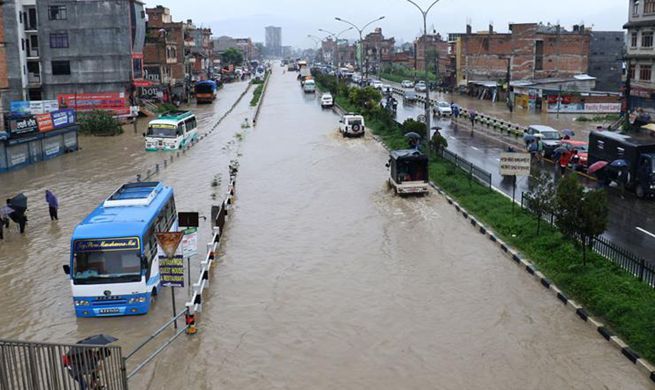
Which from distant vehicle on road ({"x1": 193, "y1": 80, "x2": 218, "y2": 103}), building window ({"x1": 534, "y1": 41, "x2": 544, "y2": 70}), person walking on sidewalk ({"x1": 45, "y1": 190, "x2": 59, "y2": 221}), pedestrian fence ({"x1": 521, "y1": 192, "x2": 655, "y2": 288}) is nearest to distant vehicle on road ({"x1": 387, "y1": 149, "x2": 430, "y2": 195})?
pedestrian fence ({"x1": 521, "y1": 192, "x2": 655, "y2": 288})

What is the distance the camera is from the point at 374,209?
26375mm

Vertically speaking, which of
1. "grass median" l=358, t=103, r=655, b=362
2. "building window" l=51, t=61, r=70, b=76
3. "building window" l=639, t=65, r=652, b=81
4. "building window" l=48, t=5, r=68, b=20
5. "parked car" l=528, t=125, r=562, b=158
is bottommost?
"grass median" l=358, t=103, r=655, b=362

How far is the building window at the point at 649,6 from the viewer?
1927 inches

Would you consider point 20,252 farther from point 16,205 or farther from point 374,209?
point 374,209

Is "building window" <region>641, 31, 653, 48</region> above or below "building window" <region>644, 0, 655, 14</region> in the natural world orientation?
below

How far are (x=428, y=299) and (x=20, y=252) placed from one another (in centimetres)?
1304

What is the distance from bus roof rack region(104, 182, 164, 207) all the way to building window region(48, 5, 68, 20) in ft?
152

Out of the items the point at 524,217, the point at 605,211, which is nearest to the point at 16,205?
the point at 524,217

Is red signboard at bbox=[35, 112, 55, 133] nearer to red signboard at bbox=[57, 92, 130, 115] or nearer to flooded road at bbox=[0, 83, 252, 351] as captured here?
flooded road at bbox=[0, 83, 252, 351]

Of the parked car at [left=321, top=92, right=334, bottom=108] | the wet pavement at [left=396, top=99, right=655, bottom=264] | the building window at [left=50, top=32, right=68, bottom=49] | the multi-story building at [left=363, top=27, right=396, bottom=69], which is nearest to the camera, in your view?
the wet pavement at [left=396, top=99, right=655, bottom=264]

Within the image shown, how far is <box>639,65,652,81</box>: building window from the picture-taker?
49.9 m

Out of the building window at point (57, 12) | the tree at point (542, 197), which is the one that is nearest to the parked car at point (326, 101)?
the building window at point (57, 12)

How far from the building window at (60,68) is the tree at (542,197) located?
165 feet

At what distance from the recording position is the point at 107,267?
15578 millimetres
